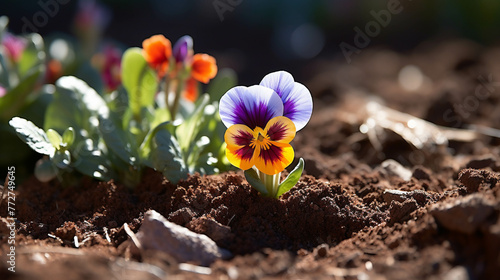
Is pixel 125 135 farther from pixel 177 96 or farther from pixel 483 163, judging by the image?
pixel 483 163

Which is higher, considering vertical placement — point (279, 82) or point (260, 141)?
point (279, 82)

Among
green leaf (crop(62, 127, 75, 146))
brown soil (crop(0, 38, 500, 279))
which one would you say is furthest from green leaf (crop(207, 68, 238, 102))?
green leaf (crop(62, 127, 75, 146))

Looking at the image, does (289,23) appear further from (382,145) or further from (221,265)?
(221,265)

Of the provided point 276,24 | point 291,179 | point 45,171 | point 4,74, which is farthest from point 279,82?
point 276,24

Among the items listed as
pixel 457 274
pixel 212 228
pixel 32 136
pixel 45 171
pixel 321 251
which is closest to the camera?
pixel 457 274

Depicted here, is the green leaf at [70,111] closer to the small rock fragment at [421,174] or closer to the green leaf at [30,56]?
the green leaf at [30,56]

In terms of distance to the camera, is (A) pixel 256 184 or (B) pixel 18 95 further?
(B) pixel 18 95
